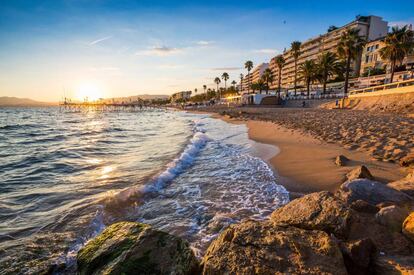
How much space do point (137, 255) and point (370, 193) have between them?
461 cm

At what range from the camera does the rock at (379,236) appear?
10.3 ft

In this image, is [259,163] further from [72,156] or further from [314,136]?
[72,156]

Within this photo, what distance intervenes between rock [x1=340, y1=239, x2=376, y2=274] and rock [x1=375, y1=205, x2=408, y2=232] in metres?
1.14

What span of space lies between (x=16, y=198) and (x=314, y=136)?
1329cm

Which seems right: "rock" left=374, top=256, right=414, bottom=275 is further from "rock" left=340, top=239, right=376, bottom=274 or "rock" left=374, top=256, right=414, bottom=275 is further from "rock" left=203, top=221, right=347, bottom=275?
"rock" left=203, top=221, right=347, bottom=275

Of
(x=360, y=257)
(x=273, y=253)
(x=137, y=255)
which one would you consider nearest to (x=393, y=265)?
A: (x=360, y=257)

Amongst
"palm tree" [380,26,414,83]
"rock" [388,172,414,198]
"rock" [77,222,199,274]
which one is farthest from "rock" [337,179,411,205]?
"palm tree" [380,26,414,83]

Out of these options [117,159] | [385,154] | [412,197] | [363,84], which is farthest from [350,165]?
[363,84]

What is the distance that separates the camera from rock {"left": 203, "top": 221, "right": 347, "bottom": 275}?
2.51 meters

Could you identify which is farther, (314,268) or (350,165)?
(350,165)

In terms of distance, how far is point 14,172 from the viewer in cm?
962

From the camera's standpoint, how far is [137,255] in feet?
9.48

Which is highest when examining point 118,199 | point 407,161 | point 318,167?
point 407,161

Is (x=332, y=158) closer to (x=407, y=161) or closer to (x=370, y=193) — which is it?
(x=407, y=161)
